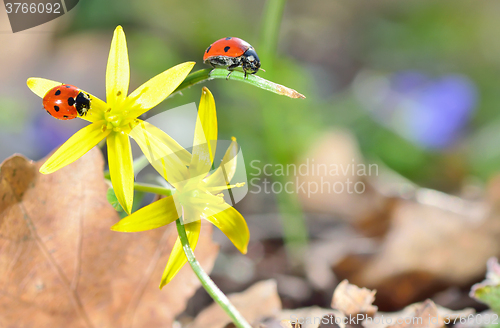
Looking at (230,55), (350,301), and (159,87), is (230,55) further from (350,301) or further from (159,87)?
(350,301)

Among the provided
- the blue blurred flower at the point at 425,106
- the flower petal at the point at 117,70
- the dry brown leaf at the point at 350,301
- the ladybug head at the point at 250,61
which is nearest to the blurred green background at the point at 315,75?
the blue blurred flower at the point at 425,106

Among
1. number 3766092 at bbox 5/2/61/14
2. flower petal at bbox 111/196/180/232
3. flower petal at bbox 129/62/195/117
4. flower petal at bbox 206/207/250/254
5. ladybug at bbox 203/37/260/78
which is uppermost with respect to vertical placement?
ladybug at bbox 203/37/260/78

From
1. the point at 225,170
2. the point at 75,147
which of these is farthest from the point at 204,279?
the point at 75,147

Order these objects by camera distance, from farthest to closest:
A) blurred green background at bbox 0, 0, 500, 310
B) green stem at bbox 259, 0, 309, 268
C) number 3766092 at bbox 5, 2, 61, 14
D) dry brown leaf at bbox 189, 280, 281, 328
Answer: blurred green background at bbox 0, 0, 500, 310, number 3766092 at bbox 5, 2, 61, 14, green stem at bbox 259, 0, 309, 268, dry brown leaf at bbox 189, 280, 281, 328

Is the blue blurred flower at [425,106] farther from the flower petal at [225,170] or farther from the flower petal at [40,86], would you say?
the flower petal at [40,86]

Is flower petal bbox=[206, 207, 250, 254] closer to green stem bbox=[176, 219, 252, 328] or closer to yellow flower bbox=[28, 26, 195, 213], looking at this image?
green stem bbox=[176, 219, 252, 328]

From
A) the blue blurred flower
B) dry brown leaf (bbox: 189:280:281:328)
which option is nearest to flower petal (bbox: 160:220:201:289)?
dry brown leaf (bbox: 189:280:281:328)

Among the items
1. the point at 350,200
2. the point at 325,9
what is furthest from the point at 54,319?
the point at 325,9
